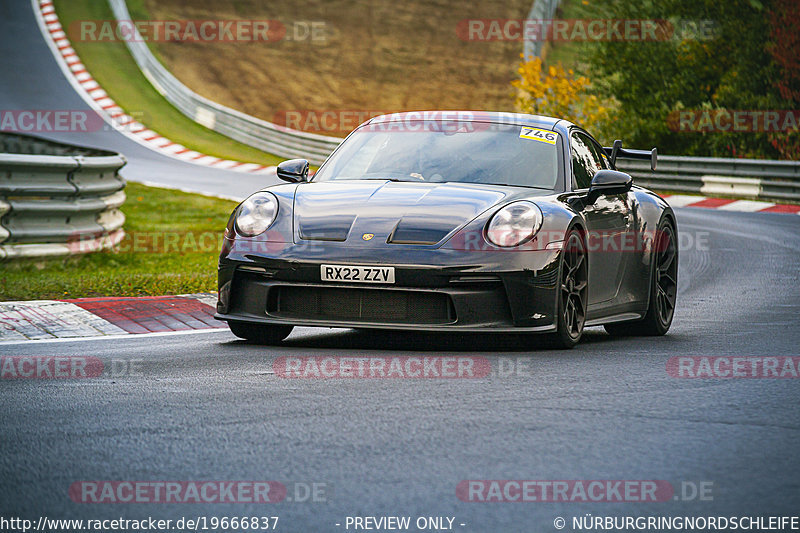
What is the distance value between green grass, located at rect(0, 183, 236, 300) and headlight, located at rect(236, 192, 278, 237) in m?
2.60

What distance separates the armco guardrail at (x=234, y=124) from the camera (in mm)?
28750

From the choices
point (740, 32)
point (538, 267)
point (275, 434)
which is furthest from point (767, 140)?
point (275, 434)

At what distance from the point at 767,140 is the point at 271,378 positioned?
2308 centimetres

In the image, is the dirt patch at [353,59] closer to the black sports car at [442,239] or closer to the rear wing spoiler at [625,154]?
the rear wing spoiler at [625,154]

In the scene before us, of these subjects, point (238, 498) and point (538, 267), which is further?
point (538, 267)

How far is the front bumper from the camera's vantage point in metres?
6.52

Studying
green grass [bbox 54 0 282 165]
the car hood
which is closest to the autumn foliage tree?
green grass [bbox 54 0 282 165]

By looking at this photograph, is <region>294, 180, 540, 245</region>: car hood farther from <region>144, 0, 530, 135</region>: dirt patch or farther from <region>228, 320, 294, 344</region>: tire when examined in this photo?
<region>144, 0, 530, 135</region>: dirt patch

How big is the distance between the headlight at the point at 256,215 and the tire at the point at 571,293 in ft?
5.34

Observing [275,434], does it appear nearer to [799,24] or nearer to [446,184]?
[446,184]

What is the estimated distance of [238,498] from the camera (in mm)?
3721

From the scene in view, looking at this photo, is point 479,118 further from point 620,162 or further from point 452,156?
point 620,162

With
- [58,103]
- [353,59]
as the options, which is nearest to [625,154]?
[58,103]

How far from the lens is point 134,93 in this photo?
3316 centimetres
